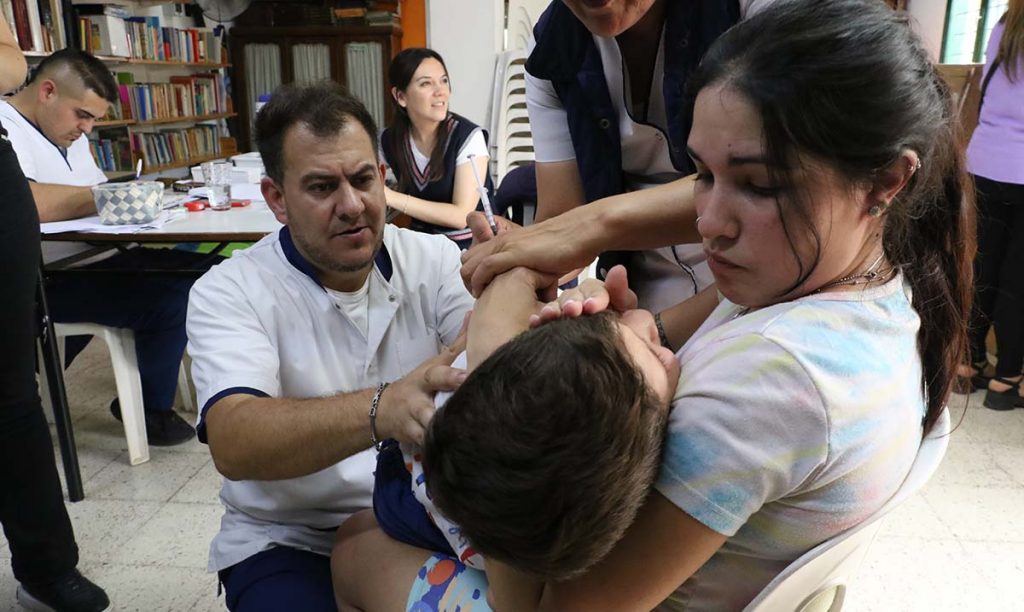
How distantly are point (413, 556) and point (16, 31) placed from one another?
461cm

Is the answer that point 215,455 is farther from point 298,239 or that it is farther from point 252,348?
point 298,239

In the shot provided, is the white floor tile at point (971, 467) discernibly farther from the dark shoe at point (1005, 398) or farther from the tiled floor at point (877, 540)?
the dark shoe at point (1005, 398)

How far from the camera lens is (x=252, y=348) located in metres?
1.34

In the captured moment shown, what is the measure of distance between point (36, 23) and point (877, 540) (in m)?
5.08

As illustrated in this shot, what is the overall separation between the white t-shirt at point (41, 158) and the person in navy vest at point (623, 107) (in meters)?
2.45

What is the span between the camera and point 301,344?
1478mm

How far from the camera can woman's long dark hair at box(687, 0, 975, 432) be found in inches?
26.6

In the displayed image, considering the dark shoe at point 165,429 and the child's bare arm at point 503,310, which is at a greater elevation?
the child's bare arm at point 503,310

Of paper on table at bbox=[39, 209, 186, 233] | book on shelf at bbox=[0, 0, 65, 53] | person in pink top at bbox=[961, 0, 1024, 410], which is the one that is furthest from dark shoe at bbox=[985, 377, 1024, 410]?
book on shelf at bbox=[0, 0, 65, 53]

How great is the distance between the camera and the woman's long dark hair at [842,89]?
26.6 inches

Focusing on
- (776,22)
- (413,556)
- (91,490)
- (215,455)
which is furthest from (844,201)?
(91,490)

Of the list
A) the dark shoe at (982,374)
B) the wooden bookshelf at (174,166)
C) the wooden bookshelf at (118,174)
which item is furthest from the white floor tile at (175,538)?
the wooden bookshelf at (174,166)

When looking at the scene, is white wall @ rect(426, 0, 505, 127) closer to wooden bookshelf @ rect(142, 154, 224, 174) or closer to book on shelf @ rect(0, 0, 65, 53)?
wooden bookshelf @ rect(142, 154, 224, 174)

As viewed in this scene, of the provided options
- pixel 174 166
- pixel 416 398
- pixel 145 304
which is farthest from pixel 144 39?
pixel 416 398
